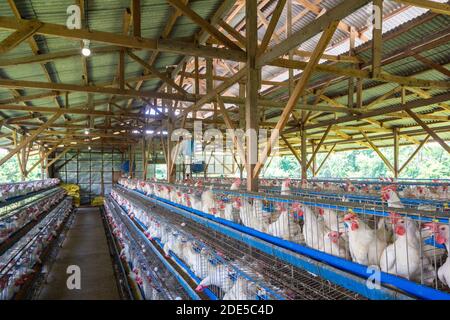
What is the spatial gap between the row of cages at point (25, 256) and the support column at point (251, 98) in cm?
374

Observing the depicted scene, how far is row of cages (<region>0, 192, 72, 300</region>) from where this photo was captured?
455cm

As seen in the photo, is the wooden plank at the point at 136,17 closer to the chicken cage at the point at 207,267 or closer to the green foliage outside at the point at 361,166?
the chicken cage at the point at 207,267

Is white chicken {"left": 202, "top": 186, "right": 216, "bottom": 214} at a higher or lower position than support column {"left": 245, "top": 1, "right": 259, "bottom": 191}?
lower

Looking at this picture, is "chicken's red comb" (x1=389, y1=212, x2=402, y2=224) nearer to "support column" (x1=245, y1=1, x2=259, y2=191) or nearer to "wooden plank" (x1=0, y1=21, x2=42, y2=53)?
"support column" (x1=245, y1=1, x2=259, y2=191)

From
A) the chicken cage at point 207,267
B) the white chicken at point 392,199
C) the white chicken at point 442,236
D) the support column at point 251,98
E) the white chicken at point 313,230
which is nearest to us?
the white chicken at point 442,236

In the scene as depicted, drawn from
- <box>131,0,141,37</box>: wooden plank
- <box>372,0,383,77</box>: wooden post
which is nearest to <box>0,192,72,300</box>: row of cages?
<box>131,0,141,37</box>: wooden plank

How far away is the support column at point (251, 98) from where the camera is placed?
3.72m

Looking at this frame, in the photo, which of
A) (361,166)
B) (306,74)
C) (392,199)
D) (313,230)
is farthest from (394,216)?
(361,166)

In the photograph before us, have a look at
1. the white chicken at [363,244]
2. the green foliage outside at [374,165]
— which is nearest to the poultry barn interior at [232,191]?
the white chicken at [363,244]

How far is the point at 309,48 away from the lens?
34.9ft

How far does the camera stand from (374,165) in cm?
2533

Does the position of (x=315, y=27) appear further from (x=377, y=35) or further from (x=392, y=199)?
(x=377, y=35)

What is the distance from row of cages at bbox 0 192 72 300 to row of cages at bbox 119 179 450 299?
381 cm
